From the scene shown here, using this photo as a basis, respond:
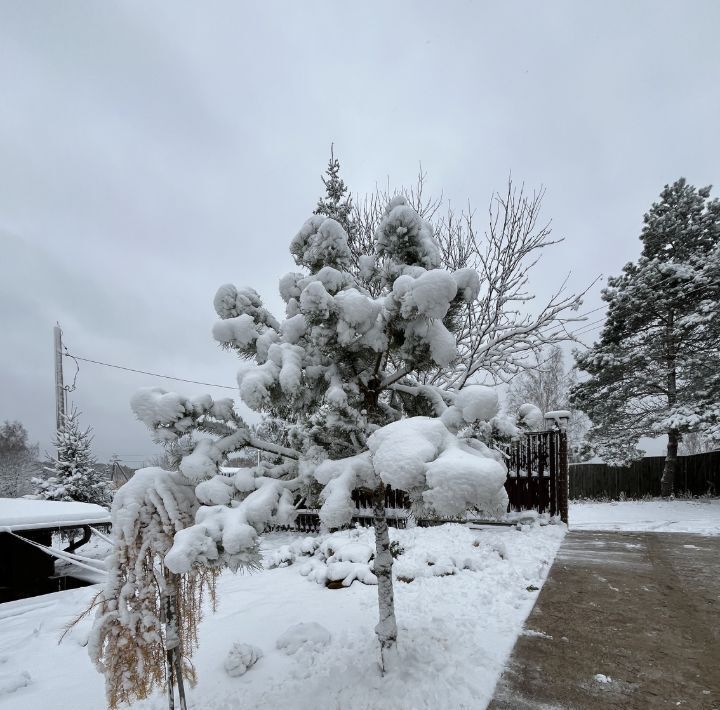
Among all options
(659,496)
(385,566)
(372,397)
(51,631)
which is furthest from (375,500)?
(659,496)

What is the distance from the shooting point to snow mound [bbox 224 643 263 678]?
3.05 meters

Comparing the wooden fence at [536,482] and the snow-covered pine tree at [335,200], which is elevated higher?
the snow-covered pine tree at [335,200]

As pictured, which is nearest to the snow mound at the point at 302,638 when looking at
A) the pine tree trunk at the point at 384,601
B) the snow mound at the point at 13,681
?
the pine tree trunk at the point at 384,601

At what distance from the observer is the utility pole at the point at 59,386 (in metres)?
11.7

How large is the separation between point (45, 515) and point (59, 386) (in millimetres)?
7587

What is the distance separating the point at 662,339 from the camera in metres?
13.7

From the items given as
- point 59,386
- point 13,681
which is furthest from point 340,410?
point 59,386

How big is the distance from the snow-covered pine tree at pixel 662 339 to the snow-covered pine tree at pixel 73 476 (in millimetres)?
16885

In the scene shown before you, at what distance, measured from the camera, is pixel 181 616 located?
7.70ft

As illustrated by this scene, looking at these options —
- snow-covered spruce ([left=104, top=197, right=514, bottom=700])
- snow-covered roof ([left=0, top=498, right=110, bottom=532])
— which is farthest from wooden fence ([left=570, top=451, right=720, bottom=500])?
snow-covered roof ([left=0, top=498, right=110, bottom=532])

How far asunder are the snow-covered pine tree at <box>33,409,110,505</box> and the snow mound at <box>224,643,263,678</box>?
9202mm

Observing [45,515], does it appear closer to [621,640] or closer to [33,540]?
[33,540]

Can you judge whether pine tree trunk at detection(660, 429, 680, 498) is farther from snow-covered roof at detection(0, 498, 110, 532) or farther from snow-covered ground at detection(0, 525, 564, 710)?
snow-covered roof at detection(0, 498, 110, 532)

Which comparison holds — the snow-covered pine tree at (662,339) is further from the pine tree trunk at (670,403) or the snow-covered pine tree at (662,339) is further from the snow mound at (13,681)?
the snow mound at (13,681)
